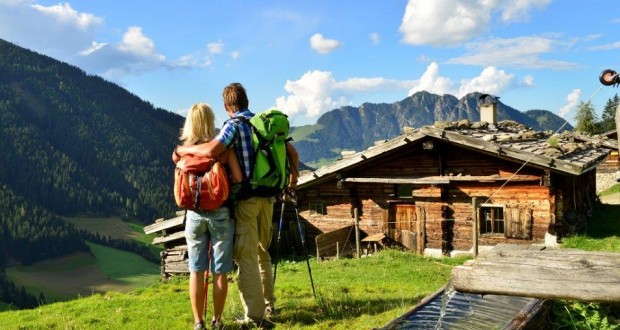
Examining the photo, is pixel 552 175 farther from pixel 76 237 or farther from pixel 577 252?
pixel 76 237

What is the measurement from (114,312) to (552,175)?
12.0 metres

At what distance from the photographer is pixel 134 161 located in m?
151

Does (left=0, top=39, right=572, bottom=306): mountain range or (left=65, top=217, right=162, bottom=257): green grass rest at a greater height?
(left=0, top=39, right=572, bottom=306): mountain range

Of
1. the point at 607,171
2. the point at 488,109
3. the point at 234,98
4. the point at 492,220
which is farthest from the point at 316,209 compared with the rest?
the point at 607,171

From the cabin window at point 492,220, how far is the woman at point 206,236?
12497 millimetres

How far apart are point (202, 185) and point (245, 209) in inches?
19.7

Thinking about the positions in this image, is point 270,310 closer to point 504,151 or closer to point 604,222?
point 504,151

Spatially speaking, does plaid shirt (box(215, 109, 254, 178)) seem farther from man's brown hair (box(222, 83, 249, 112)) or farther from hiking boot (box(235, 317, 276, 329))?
hiking boot (box(235, 317, 276, 329))

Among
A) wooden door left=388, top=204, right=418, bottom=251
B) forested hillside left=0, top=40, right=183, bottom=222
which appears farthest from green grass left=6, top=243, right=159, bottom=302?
wooden door left=388, top=204, right=418, bottom=251

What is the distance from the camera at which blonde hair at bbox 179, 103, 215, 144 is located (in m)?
4.70

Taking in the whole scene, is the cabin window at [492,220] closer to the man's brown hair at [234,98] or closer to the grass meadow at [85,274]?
the man's brown hair at [234,98]

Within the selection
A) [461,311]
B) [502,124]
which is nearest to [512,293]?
[461,311]

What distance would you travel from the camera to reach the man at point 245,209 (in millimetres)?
4660

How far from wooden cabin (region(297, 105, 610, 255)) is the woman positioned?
9.83 m
